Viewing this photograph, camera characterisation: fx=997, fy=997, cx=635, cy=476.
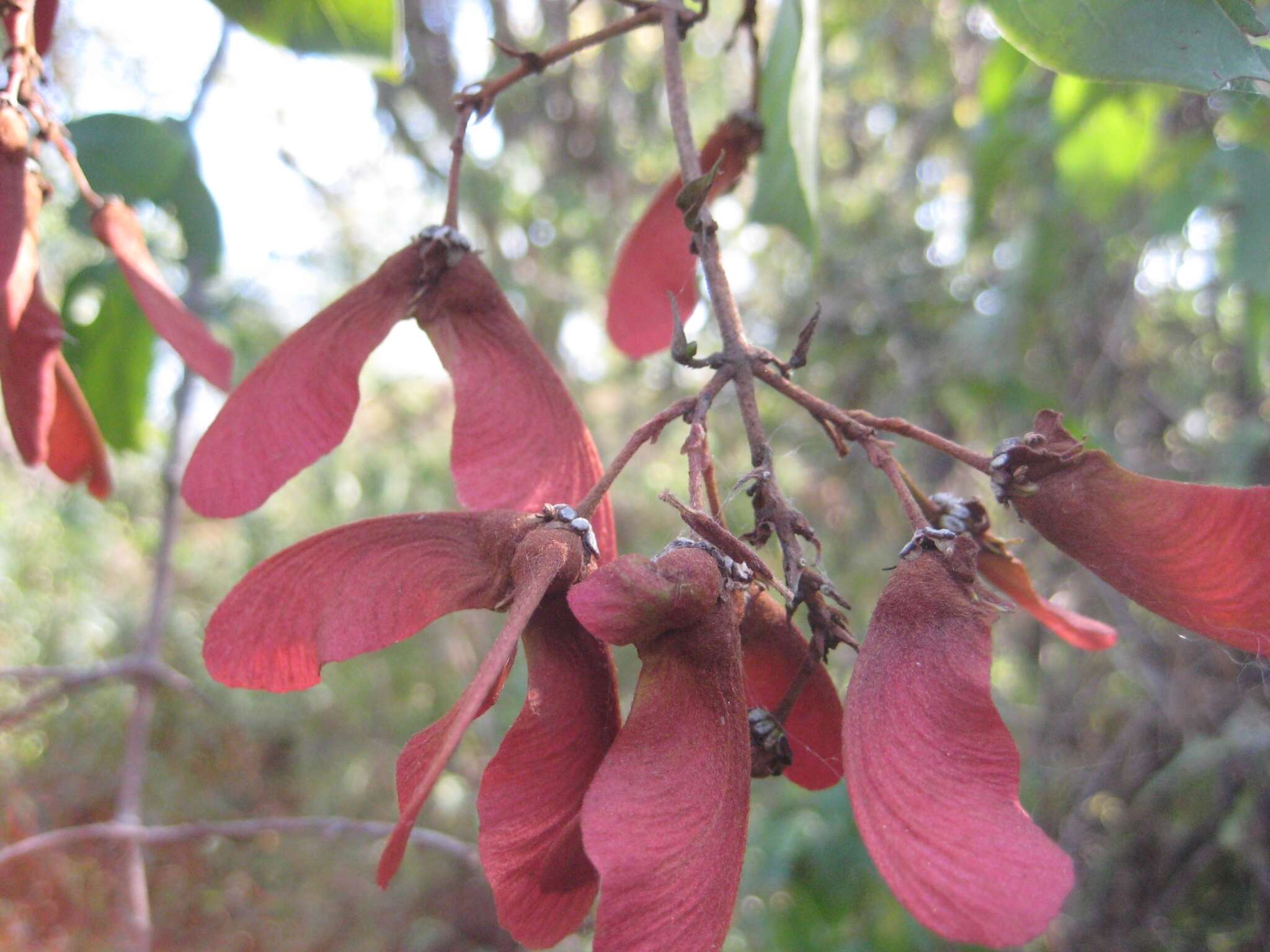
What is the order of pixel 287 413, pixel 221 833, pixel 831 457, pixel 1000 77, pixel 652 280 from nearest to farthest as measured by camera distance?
pixel 287 413
pixel 652 280
pixel 221 833
pixel 1000 77
pixel 831 457

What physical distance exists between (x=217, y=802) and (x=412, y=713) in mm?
1237

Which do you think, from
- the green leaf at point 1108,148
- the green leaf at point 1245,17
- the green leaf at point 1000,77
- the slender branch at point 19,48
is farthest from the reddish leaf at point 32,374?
the green leaf at point 1108,148

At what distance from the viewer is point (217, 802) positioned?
147 inches

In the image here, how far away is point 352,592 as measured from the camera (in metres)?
0.54

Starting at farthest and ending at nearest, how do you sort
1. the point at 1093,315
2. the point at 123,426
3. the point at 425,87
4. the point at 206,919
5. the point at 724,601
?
the point at 206,919, the point at 425,87, the point at 1093,315, the point at 123,426, the point at 724,601

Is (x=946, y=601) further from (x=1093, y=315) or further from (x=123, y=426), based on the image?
(x=1093, y=315)

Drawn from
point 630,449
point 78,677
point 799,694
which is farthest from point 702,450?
point 78,677

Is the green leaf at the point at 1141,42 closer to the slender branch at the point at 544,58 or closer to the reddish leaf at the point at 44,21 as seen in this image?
the slender branch at the point at 544,58

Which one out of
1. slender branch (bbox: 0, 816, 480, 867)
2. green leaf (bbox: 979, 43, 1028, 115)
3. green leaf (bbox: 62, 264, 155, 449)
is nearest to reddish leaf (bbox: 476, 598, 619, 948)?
slender branch (bbox: 0, 816, 480, 867)

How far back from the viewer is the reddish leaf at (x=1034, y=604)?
0.66 metres

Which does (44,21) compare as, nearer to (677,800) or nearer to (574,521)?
(574,521)

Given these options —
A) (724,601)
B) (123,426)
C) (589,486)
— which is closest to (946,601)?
(724,601)

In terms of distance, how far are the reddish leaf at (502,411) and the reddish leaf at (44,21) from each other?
0.38 m

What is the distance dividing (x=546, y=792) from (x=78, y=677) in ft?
2.89
